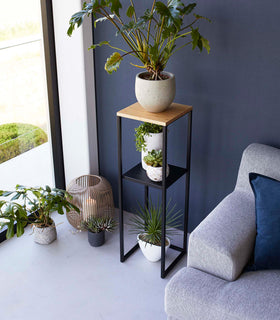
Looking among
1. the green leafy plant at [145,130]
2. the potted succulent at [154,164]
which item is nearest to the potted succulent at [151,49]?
the green leafy plant at [145,130]

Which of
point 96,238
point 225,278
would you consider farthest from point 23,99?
point 225,278

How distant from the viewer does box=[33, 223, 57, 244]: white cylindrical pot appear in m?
2.86

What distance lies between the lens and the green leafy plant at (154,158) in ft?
7.95

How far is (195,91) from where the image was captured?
2582mm

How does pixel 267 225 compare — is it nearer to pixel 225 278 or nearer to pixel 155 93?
pixel 225 278

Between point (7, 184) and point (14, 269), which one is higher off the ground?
point (7, 184)

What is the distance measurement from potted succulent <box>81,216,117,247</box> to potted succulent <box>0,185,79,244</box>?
13 centimetres

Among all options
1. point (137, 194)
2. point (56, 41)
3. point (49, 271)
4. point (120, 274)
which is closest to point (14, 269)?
point (49, 271)

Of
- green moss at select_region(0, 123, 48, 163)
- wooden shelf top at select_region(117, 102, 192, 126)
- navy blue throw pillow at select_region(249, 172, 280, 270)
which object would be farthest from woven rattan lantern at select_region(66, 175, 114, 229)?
navy blue throw pillow at select_region(249, 172, 280, 270)

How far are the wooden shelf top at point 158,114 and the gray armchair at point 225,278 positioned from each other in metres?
0.48

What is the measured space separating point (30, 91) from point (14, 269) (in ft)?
3.46

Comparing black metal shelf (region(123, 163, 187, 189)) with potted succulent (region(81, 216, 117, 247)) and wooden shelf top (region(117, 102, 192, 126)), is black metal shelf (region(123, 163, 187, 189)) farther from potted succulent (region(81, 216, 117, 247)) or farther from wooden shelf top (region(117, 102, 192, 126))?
potted succulent (region(81, 216, 117, 247))

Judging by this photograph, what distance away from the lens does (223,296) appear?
191 centimetres

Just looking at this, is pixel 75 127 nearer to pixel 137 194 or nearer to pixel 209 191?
pixel 137 194
